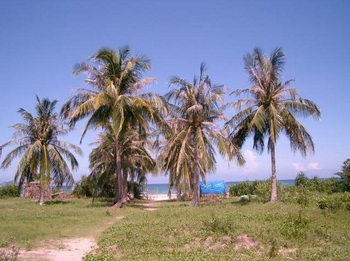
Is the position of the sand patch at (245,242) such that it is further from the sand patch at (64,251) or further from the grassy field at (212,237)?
the sand patch at (64,251)

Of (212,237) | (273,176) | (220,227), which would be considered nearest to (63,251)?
(212,237)

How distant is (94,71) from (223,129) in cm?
861

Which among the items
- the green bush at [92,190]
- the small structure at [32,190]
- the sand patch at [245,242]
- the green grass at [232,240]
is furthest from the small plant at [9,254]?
the small structure at [32,190]

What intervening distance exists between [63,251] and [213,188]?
27.7 metres

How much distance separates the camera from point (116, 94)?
770 inches

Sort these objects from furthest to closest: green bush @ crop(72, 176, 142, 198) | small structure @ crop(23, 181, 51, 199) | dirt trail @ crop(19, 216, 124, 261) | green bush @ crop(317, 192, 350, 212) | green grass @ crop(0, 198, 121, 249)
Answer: small structure @ crop(23, 181, 51, 199)
green bush @ crop(72, 176, 142, 198)
green bush @ crop(317, 192, 350, 212)
green grass @ crop(0, 198, 121, 249)
dirt trail @ crop(19, 216, 124, 261)

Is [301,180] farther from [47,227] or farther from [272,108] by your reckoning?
[47,227]

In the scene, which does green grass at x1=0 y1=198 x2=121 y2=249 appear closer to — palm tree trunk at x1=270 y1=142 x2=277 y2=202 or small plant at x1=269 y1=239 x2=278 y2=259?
small plant at x1=269 y1=239 x2=278 y2=259

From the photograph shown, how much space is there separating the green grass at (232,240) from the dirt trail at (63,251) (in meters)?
0.46

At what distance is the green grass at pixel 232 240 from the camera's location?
8727mm

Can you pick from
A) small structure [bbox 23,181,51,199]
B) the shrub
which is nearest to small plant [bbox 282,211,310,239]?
the shrub

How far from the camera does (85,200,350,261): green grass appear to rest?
28.6 ft

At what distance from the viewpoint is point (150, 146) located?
86.1 feet

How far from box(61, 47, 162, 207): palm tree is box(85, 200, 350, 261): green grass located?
860 cm
